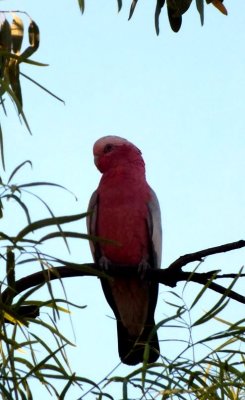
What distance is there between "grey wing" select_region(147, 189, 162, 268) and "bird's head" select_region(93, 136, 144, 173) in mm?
253

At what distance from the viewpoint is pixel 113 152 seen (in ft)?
13.0

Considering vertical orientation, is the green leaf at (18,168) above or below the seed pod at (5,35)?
below

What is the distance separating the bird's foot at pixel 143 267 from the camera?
3367mm

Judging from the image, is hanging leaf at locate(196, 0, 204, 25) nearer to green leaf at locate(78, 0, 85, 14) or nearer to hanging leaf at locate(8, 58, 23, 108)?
green leaf at locate(78, 0, 85, 14)

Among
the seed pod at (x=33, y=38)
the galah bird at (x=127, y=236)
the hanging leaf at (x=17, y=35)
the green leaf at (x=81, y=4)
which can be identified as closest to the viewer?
the seed pod at (x=33, y=38)

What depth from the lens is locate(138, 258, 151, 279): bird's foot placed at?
3.37 meters

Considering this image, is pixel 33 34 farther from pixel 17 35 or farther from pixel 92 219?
pixel 92 219

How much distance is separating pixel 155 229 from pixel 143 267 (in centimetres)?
30

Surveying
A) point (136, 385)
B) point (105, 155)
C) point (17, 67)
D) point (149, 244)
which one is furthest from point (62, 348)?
point (105, 155)

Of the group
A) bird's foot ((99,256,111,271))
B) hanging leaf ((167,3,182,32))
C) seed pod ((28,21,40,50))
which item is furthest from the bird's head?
seed pod ((28,21,40,50))

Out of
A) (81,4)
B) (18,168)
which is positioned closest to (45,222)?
(18,168)

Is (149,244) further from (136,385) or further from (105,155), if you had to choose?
(136,385)

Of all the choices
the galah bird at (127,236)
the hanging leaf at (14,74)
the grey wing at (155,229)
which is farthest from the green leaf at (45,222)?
the grey wing at (155,229)

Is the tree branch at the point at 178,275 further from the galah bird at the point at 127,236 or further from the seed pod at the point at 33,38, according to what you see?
the galah bird at the point at 127,236
